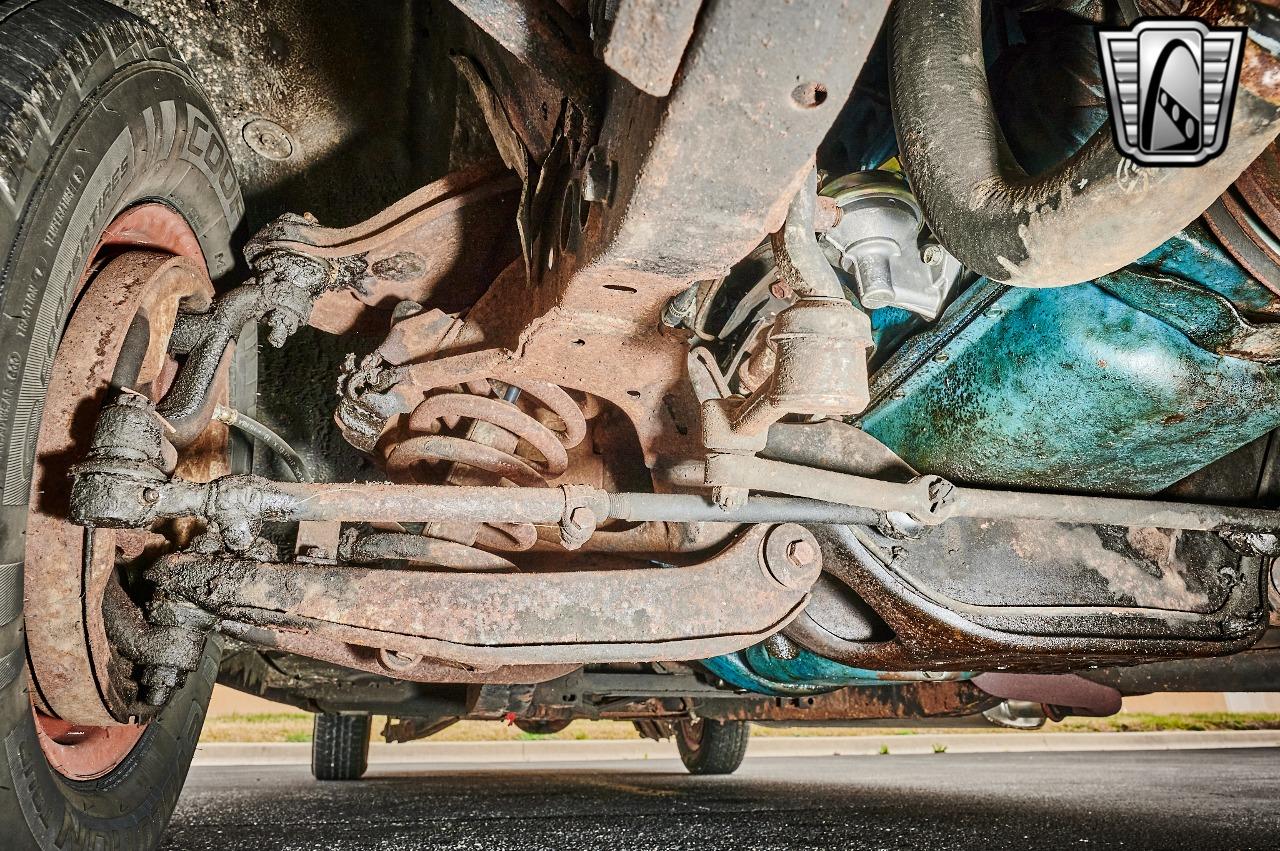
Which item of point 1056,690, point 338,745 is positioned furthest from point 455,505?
point 338,745

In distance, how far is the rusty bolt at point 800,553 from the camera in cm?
107

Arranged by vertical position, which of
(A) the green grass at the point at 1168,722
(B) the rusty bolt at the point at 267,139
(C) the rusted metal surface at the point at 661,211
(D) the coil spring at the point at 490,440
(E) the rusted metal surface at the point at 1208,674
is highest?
(B) the rusty bolt at the point at 267,139

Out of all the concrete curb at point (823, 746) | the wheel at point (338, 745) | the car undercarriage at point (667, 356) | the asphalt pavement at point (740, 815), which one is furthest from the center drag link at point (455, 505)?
the concrete curb at point (823, 746)

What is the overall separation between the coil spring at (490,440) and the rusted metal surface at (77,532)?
386 mm

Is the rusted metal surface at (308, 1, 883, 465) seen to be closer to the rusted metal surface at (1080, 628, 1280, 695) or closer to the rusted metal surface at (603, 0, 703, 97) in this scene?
the rusted metal surface at (603, 0, 703, 97)

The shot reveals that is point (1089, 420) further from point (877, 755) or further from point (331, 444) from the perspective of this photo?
point (877, 755)

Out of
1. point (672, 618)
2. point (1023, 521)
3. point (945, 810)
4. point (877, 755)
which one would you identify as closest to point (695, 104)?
point (672, 618)

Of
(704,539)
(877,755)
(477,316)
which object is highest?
(477,316)

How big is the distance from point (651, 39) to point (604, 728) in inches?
257

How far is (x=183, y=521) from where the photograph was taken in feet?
4.04

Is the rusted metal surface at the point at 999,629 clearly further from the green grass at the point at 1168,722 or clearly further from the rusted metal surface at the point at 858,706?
the green grass at the point at 1168,722

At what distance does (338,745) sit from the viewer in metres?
3.40

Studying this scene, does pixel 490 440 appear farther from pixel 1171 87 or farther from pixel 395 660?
pixel 1171 87

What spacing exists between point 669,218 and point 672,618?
0.58 metres
